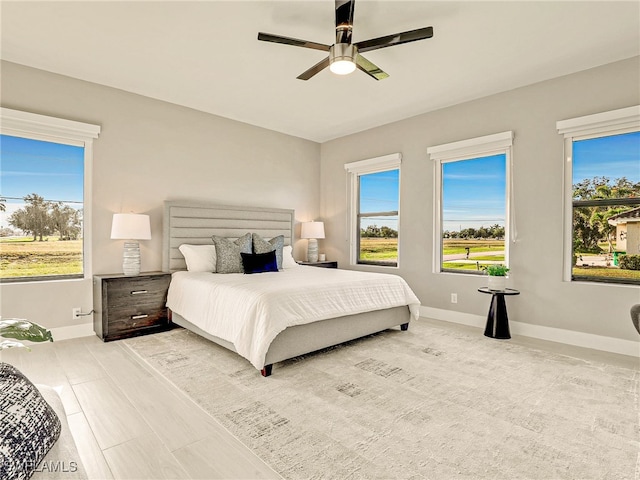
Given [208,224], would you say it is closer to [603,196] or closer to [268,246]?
[268,246]

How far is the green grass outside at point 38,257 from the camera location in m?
3.49

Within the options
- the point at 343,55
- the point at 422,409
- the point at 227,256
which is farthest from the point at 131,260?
the point at 422,409

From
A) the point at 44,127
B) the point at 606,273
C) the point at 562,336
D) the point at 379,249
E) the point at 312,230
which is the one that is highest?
the point at 44,127

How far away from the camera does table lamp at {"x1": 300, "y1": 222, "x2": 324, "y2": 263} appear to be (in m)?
5.71

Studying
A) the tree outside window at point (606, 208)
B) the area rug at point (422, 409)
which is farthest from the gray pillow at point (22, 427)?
the tree outside window at point (606, 208)

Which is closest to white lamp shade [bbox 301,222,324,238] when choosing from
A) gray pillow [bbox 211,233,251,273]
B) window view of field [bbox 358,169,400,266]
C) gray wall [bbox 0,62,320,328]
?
gray wall [bbox 0,62,320,328]

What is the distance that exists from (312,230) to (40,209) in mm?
3478

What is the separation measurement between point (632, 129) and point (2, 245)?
6172mm

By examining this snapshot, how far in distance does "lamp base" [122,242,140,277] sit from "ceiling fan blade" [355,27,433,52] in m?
3.09

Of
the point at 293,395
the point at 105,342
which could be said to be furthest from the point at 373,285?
the point at 105,342

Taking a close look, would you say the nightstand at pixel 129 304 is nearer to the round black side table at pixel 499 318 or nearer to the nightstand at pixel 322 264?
the nightstand at pixel 322 264

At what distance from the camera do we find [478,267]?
4.44 meters

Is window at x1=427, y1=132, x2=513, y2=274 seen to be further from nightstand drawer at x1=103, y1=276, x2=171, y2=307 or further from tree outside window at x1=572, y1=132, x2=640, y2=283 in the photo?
nightstand drawer at x1=103, y1=276, x2=171, y2=307

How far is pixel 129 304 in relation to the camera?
3.72m
